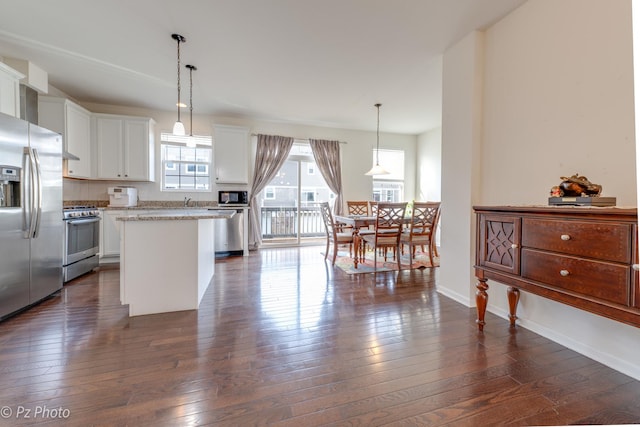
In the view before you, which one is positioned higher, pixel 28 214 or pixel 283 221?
pixel 28 214

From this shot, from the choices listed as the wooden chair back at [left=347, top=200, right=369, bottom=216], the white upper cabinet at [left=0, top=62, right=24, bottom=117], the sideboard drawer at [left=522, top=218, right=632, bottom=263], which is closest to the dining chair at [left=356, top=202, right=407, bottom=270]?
the wooden chair back at [left=347, top=200, right=369, bottom=216]

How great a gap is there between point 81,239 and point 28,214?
116 cm

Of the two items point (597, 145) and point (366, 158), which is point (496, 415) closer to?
point (597, 145)

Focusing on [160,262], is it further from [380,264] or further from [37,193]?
[380,264]

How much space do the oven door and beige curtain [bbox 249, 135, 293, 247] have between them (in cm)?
230

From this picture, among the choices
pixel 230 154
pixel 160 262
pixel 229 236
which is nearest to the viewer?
pixel 160 262

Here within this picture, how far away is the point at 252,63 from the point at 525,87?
274 cm

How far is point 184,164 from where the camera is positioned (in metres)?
4.89

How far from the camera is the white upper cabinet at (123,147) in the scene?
4.14 m

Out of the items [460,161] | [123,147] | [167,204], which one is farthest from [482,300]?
[123,147]

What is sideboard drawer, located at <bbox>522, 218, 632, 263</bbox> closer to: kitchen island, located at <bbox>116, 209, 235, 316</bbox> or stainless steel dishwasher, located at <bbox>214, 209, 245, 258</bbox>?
kitchen island, located at <bbox>116, 209, 235, 316</bbox>

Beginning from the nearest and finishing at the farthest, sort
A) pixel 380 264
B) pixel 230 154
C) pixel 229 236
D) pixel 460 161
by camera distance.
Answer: pixel 460 161 → pixel 380 264 → pixel 229 236 → pixel 230 154

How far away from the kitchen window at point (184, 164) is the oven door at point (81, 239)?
140 centimetres

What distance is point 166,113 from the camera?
15.6ft
